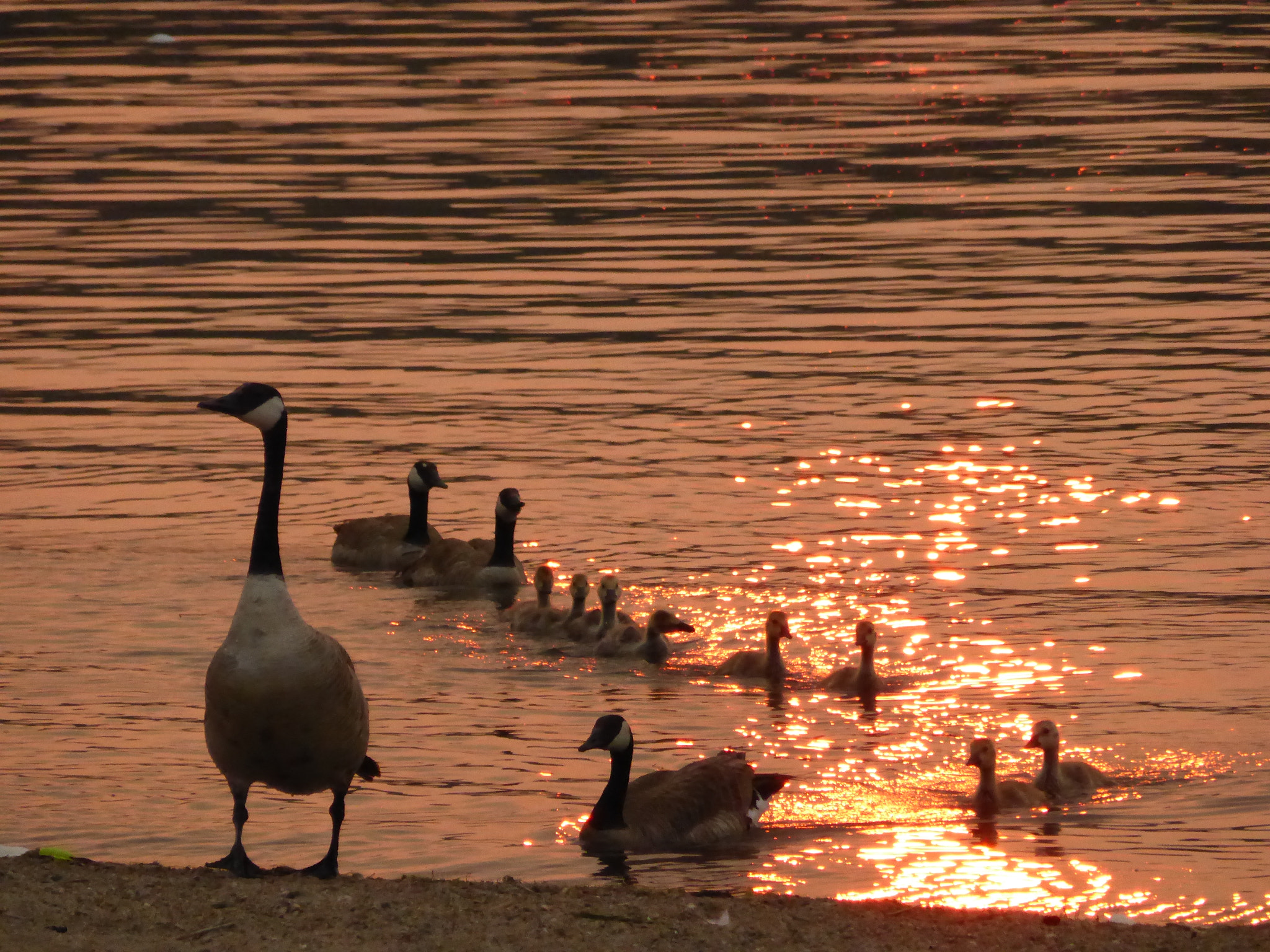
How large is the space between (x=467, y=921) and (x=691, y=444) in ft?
38.0

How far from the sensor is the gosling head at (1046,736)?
12.9 m

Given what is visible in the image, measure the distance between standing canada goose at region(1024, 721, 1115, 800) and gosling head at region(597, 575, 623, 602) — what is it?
3.77 metres

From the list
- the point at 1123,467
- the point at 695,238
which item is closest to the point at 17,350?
the point at 695,238

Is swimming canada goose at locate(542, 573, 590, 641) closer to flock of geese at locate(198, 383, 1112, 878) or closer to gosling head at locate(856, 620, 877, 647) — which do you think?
flock of geese at locate(198, 383, 1112, 878)

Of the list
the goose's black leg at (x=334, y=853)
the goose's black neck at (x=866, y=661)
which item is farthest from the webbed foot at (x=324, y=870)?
the goose's black neck at (x=866, y=661)

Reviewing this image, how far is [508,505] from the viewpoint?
58.3ft

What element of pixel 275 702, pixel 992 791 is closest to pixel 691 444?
pixel 992 791

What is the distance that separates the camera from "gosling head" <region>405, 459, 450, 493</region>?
1883 centimetres

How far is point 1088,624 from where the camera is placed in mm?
16062

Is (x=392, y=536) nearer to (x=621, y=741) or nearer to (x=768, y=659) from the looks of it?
(x=768, y=659)

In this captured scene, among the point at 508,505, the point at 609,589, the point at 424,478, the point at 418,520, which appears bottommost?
the point at 609,589

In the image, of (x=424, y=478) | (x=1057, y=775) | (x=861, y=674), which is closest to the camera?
(x=1057, y=775)

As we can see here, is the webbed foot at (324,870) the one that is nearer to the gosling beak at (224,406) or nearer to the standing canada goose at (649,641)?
the gosling beak at (224,406)

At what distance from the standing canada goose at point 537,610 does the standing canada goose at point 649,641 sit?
0.82 m
